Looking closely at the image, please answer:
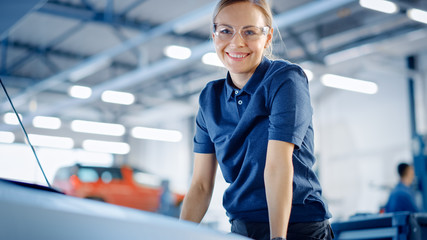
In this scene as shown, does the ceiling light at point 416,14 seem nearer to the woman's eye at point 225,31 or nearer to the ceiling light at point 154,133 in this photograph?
the woman's eye at point 225,31

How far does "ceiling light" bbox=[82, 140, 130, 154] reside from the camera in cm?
1917

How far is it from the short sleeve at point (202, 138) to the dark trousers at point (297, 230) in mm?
302

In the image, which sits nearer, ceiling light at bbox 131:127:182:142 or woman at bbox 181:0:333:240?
woman at bbox 181:0:333:240

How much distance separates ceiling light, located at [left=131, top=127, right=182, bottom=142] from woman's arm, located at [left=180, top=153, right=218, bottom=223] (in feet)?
49.8

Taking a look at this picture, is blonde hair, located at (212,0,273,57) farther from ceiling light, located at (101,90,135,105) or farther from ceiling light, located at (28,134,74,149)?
ceiling light, located at (28,134,74,149)

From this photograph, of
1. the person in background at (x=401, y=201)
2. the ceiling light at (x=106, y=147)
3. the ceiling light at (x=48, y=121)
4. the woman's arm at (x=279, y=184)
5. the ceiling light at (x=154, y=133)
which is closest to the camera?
the woman's arm at (x=279, y=184)

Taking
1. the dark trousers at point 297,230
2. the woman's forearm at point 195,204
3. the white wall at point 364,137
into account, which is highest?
the white wall at point 364,137

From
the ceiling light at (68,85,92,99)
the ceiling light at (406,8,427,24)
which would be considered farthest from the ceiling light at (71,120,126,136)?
the ceiling light at (406,8,427,24)

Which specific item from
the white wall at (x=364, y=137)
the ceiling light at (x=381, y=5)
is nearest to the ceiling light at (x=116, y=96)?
the white wall at (x=364, y=137)

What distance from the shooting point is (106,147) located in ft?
63.7

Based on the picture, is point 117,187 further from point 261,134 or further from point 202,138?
point 261,134

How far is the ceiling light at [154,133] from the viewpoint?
16750 millimetres

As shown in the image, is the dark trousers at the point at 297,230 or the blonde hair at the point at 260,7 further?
the blonde hair at the point at 260,7

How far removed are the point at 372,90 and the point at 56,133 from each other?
12413mm
